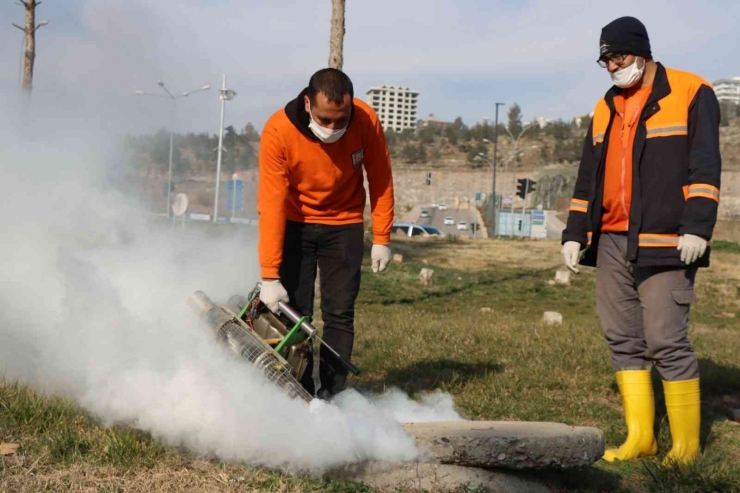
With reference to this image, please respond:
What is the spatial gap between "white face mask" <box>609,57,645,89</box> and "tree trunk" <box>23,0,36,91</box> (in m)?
18.2

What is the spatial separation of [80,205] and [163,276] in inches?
26.9

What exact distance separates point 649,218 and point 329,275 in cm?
182

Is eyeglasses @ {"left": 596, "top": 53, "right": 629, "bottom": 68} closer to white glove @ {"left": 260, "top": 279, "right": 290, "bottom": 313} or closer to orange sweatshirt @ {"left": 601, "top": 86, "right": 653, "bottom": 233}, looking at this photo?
orange sweatshirt @ {"left": 601, "top": 86, "right": 653, "bottom": 233}

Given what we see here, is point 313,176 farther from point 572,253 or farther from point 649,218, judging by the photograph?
point 649,218

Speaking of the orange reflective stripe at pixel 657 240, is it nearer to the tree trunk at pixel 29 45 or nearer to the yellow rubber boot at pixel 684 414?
the yellow rubber boot at pixel 684 414

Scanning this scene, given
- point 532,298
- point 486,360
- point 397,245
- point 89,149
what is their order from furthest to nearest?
point 397,245
point 532,298
point 486,360
point 89,149

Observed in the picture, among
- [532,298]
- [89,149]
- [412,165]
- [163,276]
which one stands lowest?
[532,298]

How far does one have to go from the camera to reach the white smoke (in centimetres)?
345

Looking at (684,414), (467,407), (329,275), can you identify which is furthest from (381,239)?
(684,414)

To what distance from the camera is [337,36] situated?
40.2 feet

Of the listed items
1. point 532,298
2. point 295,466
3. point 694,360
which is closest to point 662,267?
point 694,360

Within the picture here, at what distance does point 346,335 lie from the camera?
476 centimetres

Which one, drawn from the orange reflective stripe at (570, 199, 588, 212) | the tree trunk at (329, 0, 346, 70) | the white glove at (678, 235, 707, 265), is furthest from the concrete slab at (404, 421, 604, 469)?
the tree trunk at (329, 0, 346, 70)

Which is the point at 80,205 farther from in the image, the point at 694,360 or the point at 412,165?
the point at 412,165
